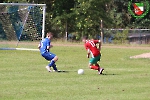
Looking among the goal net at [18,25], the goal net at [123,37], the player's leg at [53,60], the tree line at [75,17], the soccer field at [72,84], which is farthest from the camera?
the goal net at [123,37]

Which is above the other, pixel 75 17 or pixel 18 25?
pixel 18 25

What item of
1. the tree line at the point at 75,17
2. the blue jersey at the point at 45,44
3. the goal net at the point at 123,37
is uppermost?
the blue jersey at the point at 45,44

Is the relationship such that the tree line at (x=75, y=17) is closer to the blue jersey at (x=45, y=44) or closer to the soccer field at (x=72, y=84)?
the soccer field at (x=72, y=84)

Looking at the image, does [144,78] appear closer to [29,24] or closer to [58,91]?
[58,91]

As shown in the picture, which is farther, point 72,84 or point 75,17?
point 75,17

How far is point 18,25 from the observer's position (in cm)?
3753

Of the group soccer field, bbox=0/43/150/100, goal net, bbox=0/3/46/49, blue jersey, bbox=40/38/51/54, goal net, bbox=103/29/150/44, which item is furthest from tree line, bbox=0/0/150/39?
blue jersey, bbox=40/38/51/54

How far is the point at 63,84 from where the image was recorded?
16938 millimetres

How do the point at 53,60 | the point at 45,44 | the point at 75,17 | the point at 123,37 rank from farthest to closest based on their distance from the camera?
the point at 75,17, the point at 123,37, the point at 45,44, the point at 53,60

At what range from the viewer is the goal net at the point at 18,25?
36938 millimetres

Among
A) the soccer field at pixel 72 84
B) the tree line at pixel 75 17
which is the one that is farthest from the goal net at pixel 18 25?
the tree line at pixel 75 17

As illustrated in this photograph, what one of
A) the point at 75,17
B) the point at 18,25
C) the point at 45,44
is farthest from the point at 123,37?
the point at 45,44

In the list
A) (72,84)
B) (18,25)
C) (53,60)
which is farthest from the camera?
(18,25)

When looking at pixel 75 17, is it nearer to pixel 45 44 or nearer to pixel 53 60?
pixel 45 44
